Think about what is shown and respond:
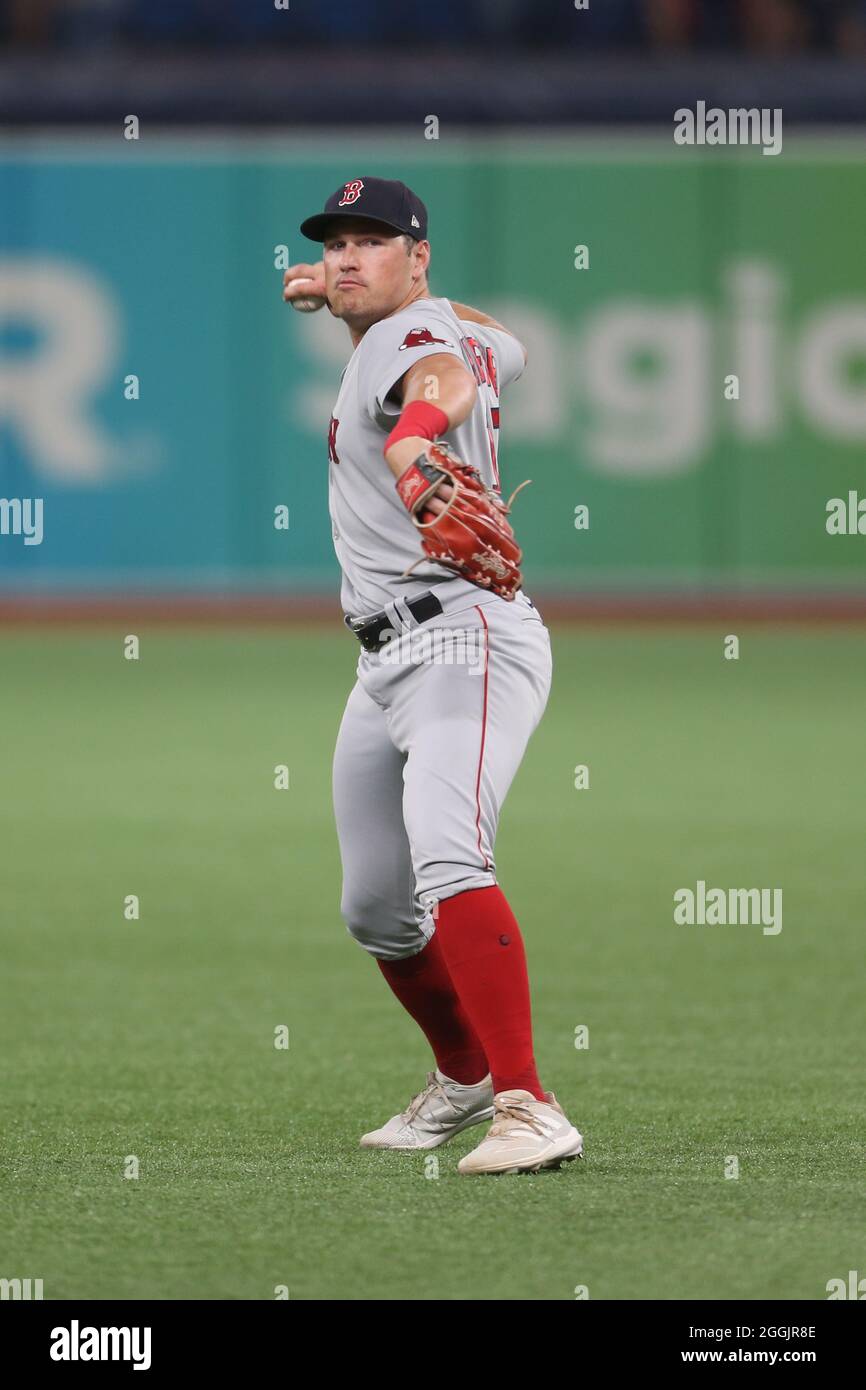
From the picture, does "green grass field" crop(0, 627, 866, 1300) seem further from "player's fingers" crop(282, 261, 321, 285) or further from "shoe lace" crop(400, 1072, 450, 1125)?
"player's fingers" crop(282, 261, 321, 285)

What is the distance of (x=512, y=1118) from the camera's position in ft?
16.2

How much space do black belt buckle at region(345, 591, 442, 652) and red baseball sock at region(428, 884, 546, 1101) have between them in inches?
25.3

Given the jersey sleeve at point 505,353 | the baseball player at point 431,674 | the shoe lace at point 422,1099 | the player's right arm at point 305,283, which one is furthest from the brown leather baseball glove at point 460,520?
the shoe lace at point 422,1099

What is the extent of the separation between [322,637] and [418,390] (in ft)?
53.5

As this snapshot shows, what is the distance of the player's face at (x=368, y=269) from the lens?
5168mm

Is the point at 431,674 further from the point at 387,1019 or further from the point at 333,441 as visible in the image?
the point at 387,1019

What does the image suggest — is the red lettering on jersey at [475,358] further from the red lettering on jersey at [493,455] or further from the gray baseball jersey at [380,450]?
the red lettering on jersey at [493,455]

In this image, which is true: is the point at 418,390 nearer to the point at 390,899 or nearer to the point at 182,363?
the point at 390,899

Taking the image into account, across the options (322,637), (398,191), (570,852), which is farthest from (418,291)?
(322,637)

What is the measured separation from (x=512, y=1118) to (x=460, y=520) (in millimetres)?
1346

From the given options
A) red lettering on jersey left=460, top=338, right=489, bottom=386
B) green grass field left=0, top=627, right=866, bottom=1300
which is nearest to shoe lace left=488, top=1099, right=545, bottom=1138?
green grass field left=0, top=627, right=866, bottom=1300

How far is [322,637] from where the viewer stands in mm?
21125

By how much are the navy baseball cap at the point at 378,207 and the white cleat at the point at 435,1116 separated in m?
2.07

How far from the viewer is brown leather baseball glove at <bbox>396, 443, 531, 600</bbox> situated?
471 cm
